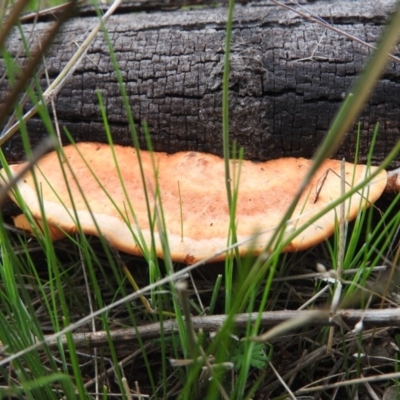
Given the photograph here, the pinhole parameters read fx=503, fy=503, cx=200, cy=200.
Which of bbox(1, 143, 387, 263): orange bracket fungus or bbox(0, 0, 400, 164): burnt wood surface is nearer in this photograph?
bbox(1, 143, 387, 263): orange bracket fungus

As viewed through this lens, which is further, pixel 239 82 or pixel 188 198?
pixel 239 82

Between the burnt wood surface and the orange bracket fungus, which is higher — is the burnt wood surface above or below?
above

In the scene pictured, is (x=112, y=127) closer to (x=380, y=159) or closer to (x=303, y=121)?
(x=303, y=121)

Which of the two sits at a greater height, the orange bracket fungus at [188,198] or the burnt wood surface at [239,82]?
the burnt wood surface at [239,82]

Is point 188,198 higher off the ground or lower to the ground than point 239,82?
lower

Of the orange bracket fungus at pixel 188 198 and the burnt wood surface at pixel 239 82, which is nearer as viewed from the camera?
the orange bracket fungus at pixel 188 198
